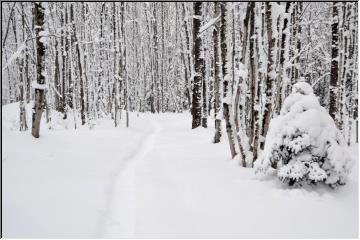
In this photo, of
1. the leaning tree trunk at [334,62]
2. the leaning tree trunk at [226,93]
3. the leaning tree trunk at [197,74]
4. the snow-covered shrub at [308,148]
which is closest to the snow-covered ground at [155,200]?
the snow-covered shrub at [308,148]

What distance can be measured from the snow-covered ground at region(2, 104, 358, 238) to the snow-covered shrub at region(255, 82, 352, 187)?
32cm

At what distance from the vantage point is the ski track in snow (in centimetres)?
520

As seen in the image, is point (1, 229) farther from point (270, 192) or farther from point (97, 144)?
point (97, 144)

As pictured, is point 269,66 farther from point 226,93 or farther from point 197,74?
point 197,74

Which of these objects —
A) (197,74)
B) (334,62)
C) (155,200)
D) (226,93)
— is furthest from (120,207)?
(197,74)

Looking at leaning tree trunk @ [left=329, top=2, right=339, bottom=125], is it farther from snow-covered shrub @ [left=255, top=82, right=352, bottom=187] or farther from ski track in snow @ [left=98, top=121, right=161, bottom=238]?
ski track in snow @ [left=98, top=121, right=161, bottom=238]

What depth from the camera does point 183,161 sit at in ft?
30.8

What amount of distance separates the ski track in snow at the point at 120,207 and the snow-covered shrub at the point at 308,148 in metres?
2.69

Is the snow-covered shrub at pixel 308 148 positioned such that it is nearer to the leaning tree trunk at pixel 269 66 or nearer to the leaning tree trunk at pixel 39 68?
the leaning tree trunk at pixel 269 66

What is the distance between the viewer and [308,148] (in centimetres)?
615

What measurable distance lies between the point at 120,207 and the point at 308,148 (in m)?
3.53

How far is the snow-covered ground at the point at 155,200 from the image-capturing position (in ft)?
15.9

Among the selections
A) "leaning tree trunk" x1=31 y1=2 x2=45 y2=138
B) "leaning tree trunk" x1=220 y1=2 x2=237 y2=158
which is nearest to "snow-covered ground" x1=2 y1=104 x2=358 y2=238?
"leaning tree trunk" x1=220 y1=2 x2=237 y2=158

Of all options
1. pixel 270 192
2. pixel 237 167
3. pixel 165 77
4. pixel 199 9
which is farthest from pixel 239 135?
pixel 165 77
